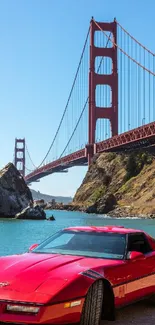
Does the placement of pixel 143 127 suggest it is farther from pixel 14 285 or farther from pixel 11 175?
pixel 14 285

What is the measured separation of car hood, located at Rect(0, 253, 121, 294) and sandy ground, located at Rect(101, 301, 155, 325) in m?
0.61

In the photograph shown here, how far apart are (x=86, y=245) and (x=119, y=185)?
273 feet

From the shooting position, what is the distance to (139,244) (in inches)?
273

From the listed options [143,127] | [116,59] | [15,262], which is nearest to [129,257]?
[15,262]

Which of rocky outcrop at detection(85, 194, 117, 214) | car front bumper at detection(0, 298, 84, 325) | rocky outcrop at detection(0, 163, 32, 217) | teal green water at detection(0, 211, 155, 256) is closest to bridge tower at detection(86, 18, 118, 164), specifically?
rocky outcrop at detection(85, 194, 117, 214)

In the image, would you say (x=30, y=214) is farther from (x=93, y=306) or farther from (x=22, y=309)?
(x=22, y=309)

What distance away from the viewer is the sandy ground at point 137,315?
19.9 feet

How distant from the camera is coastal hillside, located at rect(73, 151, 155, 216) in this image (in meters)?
73.6

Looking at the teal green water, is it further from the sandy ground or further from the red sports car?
the red sports car

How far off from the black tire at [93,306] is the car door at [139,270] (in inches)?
25.0

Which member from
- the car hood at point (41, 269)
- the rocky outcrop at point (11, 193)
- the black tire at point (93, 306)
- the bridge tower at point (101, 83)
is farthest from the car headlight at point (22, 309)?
the bridge tower at point (101, 83)

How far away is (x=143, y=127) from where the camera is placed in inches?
2613

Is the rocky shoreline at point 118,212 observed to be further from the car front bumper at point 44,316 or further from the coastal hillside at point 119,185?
the car front bumper at point 44,316

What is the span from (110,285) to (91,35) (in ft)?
299
